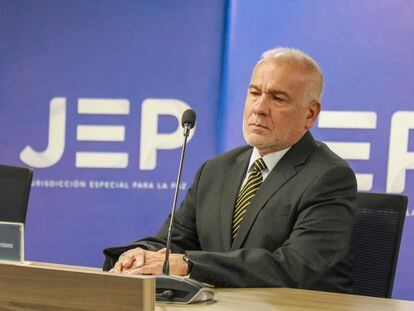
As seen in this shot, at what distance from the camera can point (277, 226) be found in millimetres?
2666

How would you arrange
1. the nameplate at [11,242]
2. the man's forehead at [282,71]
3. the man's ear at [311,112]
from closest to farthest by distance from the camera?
the nameplate at [11,242], the man's forehead at [282,71], the man's ear at [311,112]

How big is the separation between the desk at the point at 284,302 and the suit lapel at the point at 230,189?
0.49 m

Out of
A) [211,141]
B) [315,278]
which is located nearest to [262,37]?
[211,141]

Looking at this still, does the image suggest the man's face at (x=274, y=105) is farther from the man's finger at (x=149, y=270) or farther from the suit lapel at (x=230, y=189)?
the man's finger at (x=149, y=270)

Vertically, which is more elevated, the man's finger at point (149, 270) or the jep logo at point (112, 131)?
the jep logo at point (112, 131)

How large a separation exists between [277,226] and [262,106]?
46 centimetres

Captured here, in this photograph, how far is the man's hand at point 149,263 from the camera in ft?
7.50

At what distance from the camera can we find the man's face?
113 inches

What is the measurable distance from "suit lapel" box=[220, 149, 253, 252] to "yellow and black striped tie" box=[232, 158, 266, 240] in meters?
0.02

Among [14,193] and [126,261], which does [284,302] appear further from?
[14,193]

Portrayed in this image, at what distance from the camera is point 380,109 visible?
4.16 meters

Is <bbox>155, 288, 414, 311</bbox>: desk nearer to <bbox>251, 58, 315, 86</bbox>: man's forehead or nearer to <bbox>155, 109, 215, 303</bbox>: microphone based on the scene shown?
<bbox>155, 109, 215, 303</bbox>: microphone

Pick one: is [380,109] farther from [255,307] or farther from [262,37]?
[255,307]

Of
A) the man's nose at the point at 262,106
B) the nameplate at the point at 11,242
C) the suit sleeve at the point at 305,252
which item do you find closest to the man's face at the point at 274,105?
the man's nose at the point at 262,106
